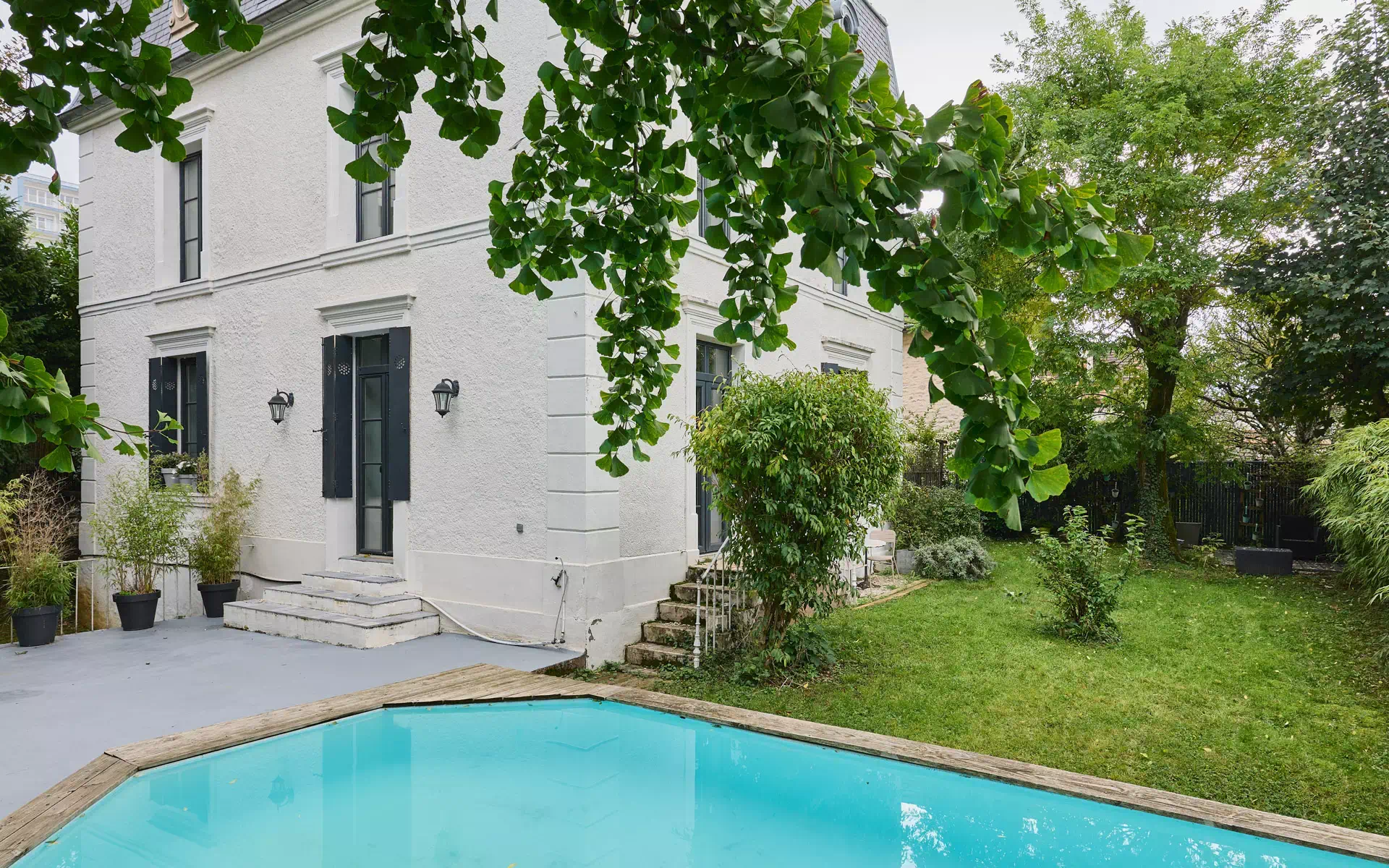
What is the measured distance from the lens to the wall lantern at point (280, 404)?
30.9ft

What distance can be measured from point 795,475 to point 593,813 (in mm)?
3217

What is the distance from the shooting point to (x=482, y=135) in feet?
5.76

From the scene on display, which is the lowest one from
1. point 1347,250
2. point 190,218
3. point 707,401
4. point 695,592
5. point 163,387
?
point 695,592

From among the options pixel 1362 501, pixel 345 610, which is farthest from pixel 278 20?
pixel 1362 501

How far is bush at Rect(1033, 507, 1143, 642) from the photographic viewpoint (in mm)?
8242

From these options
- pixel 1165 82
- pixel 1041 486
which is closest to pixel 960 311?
pixel 1041 486

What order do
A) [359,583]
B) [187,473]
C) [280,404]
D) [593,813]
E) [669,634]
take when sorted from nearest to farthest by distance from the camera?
[593,813], [669,634], [359,583], [280,404], [187,473]

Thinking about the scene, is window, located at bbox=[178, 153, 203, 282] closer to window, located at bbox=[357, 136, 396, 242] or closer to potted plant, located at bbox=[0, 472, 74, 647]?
window, located at bbox=[357, 136, 396, 242]

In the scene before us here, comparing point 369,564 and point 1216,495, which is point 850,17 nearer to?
point 369,564

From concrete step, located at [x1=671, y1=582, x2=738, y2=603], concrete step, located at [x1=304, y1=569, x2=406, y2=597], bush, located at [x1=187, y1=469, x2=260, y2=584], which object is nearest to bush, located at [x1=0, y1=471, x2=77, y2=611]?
bush, located at [x1=187, y1=469, x2=260, y2=584]

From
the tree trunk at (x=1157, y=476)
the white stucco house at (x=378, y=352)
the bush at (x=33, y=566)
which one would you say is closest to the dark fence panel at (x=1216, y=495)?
the tree trunk at (x=1157, y=476)

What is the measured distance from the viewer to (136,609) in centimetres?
887

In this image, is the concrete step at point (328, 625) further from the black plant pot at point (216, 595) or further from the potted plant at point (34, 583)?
the potted plant at point (34, 583)

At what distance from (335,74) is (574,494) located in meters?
5.78
